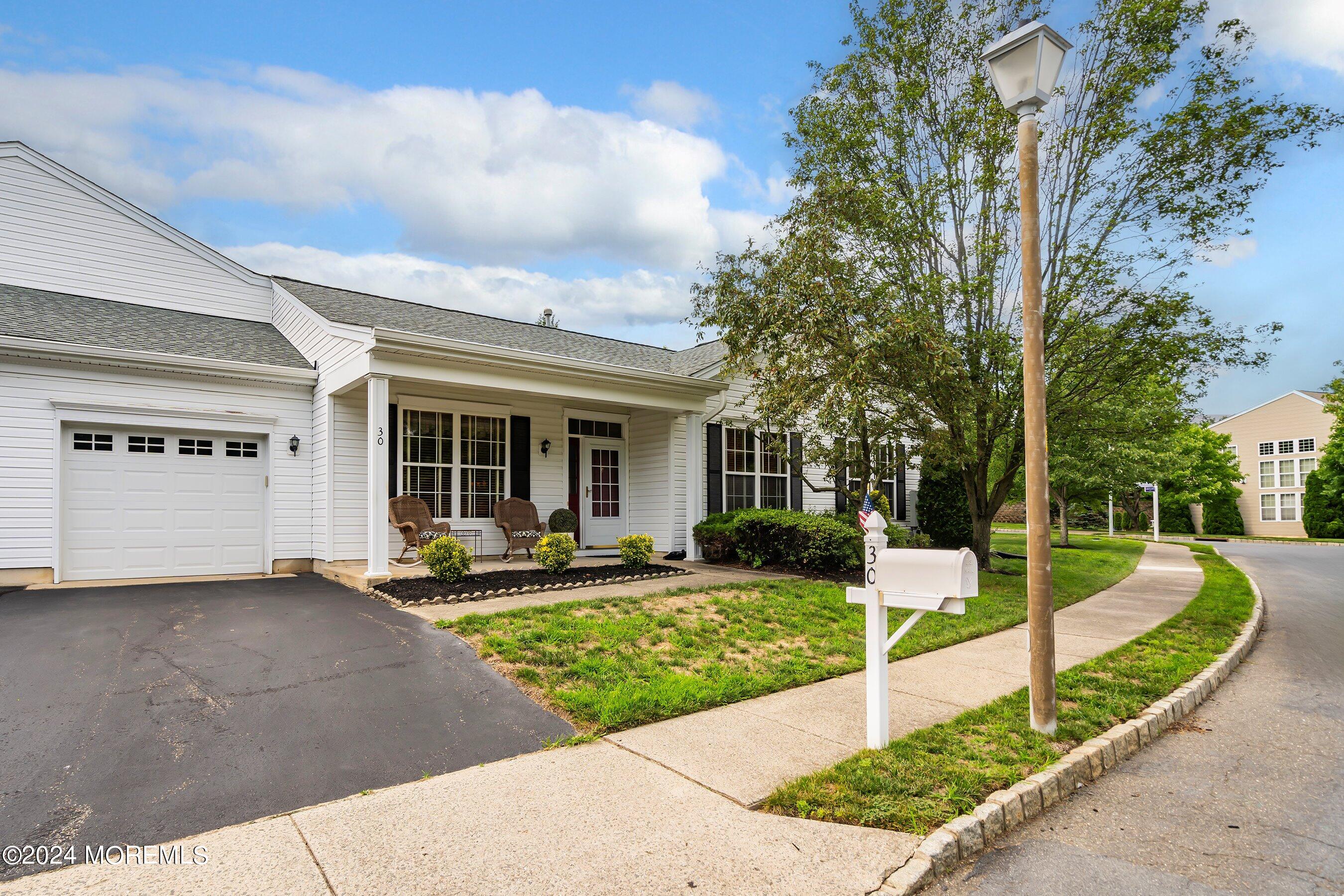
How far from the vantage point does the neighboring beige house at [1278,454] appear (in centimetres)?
3059

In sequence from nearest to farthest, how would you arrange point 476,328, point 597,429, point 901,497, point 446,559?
point 446,559 → point 476,328 → point 597,429 → point 901,497

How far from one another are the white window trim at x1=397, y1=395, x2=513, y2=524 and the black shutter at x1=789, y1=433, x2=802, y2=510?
4670 millimetres

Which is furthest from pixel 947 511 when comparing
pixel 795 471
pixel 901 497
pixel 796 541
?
pixel 796 541

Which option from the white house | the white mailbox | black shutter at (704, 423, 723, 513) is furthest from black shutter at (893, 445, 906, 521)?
the white mailbox

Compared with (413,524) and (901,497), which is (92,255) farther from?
(901,497)

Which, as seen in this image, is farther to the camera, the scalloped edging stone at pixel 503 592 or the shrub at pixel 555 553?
the shrub at pixel 555 553

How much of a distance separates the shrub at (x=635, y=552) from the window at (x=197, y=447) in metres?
5.92

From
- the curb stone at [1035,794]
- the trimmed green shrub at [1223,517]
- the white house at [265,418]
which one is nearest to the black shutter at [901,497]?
the white house at [265,418]

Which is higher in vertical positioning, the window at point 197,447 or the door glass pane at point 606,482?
the window at point 197,447

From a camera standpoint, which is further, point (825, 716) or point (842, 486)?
point (842, 486)

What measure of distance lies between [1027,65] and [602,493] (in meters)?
9.83

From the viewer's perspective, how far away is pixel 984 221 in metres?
9.56

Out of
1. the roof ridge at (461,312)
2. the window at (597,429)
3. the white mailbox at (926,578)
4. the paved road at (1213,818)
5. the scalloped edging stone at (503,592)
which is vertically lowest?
the paved road at (1213,818)

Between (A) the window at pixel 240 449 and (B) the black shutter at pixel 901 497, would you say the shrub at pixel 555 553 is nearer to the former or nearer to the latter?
(A) the window at pixel 240 449
